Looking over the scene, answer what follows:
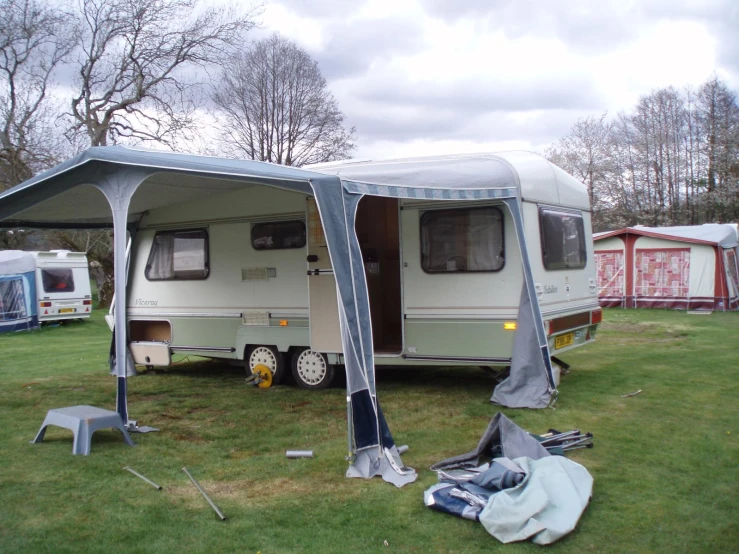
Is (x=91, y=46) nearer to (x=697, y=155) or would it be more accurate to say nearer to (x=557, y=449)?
(x=557, y=449)

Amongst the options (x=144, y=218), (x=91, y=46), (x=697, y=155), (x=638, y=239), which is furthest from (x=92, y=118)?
(x=697, y=155)

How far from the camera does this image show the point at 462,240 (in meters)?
7.15

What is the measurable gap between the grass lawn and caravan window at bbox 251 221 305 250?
1757mm

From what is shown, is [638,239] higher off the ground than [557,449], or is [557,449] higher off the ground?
[638,239]

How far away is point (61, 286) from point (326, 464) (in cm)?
1662

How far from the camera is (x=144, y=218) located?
29.5ft

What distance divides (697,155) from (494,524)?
34.1 metres

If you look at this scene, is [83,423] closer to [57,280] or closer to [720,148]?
[57,280]

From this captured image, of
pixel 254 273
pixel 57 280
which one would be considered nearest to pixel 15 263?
pixel 57 280

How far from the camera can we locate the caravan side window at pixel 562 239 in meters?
7.24

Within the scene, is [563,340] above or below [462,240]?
below

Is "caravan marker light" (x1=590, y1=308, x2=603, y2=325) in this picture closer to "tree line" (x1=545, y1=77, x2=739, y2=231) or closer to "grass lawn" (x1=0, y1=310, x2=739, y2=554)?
"grass lawn" (x1=0, y1=310, x2=739, y2=554)

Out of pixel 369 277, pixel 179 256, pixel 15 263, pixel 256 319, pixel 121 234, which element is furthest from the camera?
pixel 15 263

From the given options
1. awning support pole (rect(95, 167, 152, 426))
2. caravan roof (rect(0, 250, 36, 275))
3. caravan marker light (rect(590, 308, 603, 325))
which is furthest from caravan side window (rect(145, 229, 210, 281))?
caravan roof (rect(0, 250, 36, 275))
